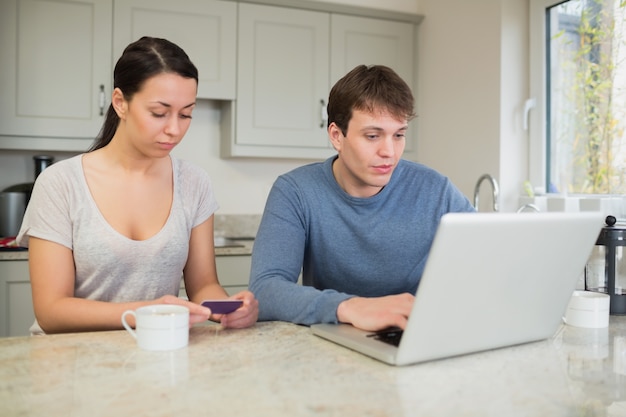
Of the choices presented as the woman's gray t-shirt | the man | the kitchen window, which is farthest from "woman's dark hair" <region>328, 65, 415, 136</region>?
the kitchen window

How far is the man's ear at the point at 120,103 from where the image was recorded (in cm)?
142

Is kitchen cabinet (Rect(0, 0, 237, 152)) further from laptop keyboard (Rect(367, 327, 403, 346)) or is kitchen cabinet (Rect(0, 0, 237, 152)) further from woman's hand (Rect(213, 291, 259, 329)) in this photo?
laptop keyboard (Rect(367, 327, 403, 346))

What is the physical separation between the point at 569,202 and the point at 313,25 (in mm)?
1565

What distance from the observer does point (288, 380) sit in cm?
86

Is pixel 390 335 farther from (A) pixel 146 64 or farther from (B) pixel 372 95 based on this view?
(A) pixel 146 64

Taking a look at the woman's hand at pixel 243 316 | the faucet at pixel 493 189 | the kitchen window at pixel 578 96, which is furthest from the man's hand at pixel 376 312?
the kitchen window at pixel 578 96

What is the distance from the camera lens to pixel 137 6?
2.89m

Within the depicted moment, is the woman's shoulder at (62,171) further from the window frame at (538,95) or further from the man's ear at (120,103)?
the window frame at (538,95)

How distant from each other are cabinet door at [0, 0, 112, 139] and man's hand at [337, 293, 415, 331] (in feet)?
6.85

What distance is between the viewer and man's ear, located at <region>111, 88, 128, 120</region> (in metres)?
1.42

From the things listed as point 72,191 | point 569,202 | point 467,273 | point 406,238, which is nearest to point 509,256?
point 467,273

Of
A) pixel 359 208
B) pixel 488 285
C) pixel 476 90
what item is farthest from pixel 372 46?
pixel 488 285

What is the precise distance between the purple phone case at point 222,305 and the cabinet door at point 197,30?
2.04m

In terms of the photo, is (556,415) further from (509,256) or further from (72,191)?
(72,191)
